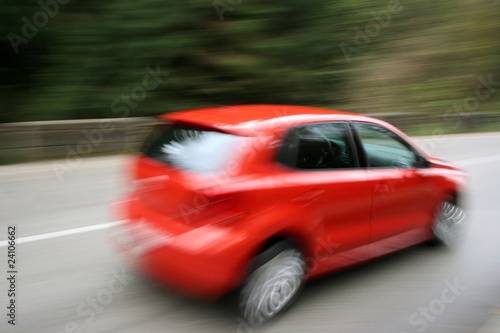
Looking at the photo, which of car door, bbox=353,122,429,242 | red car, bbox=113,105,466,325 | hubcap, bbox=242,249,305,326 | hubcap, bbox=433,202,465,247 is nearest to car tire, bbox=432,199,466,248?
hubcap, bbox=433,202,465,247

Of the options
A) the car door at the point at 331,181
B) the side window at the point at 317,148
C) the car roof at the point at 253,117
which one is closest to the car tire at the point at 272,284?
the car door at the point at 331,181

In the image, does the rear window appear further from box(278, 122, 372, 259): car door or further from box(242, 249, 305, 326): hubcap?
box(242, 249, 305, 326): hubcap

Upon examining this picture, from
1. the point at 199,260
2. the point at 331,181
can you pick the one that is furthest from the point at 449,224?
the point at 199,260

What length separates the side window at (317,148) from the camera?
13.5 feet

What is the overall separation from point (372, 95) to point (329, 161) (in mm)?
21212

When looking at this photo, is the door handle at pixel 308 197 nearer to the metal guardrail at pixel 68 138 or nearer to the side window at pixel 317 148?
the side window at pixel 317 148

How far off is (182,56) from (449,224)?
9.83 metres

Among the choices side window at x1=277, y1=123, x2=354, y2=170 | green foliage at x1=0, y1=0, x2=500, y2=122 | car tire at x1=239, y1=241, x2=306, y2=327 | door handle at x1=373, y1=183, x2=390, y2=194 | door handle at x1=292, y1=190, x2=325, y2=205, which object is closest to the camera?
car tire at x1=239, y1=241, x2=306, y2=327

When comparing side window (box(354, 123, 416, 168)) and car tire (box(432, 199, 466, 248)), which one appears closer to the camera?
side window (box(354, 123, 416, 168))

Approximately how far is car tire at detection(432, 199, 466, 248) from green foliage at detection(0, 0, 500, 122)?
872 cm

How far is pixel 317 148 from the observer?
4344mm

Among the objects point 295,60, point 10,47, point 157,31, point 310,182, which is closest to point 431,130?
point 295,60

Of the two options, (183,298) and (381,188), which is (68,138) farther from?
(381,188)

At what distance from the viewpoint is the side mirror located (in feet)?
17.2
